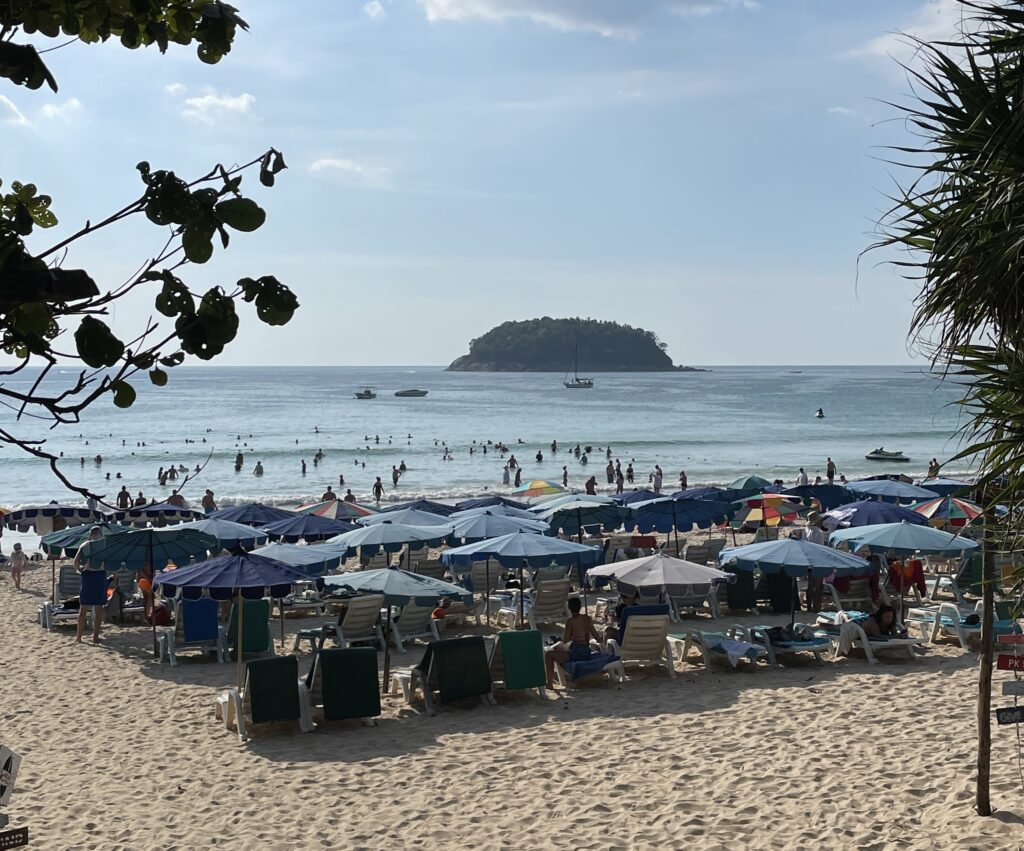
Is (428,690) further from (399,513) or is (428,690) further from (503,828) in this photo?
(399,513)

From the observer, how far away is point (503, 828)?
6.72m

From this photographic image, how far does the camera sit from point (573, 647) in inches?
417

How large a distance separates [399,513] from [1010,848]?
39.3 feet

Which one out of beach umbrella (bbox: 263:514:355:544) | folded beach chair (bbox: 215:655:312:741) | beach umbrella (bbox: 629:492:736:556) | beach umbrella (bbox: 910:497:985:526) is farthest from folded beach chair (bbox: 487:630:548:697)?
beach umbrella (bbox: 910:497:985:526)

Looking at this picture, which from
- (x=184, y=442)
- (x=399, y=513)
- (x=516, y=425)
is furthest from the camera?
(x=516, y=425)

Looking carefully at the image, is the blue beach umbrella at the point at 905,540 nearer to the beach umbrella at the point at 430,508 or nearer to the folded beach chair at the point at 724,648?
the folded beach chair at the point at 724,648

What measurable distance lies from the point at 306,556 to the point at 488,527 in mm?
2893

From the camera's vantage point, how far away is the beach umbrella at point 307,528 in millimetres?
16609

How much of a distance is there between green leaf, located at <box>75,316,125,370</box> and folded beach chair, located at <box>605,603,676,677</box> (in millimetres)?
8717

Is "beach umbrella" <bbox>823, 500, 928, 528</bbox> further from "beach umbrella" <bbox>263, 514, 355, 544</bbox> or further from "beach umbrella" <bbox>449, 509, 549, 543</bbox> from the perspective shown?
"beach umbrella" <bbox>263, 514, 355, 544</bbox>

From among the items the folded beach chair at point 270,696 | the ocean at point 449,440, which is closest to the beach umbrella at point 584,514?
the folded beach chair at point 270,696

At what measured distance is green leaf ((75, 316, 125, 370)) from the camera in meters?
2.41

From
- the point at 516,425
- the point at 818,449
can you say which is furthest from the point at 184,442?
the point at 818,449

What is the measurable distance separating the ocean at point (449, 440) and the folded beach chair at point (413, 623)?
→ 14749 mm
